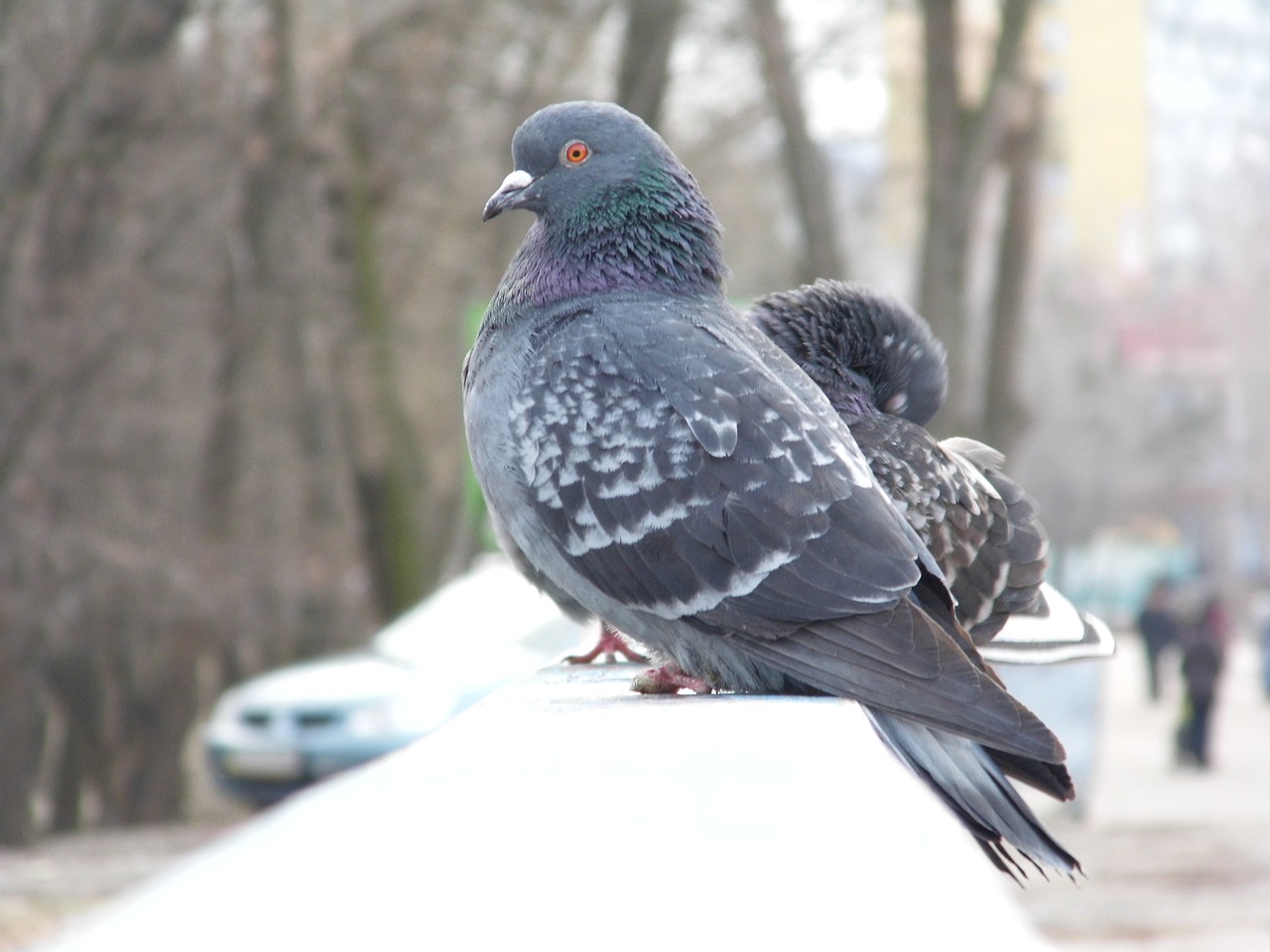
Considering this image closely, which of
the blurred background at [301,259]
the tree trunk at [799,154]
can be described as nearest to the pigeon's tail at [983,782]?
the blurred background at [301,259]

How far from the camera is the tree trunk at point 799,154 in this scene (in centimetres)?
1123

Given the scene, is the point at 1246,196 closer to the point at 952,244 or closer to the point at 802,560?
the point at 952,244

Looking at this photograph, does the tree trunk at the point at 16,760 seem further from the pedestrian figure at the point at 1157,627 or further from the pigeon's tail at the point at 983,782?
the pedestrian figure at the point at 1157,627

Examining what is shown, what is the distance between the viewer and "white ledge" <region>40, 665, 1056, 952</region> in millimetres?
1287

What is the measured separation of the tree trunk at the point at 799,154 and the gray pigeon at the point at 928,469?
7922mm

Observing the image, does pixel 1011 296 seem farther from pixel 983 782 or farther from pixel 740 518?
pixel 983 782

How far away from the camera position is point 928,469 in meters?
3.18

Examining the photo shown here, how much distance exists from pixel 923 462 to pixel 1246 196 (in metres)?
47.2

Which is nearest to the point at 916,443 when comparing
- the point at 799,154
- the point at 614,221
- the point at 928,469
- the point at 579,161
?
the point at 928,469

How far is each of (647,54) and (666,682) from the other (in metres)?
10.8

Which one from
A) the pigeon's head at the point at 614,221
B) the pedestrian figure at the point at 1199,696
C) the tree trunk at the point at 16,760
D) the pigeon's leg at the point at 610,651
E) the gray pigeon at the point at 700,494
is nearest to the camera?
the gray pigeon at the point at 700,494

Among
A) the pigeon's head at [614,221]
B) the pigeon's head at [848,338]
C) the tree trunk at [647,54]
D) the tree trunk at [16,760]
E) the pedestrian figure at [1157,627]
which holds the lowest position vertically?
the pedestrian figure at [1157,627]

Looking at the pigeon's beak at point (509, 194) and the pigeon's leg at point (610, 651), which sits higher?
the pigeon's beak at point (509, 194)

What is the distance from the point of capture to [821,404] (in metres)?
2.87
